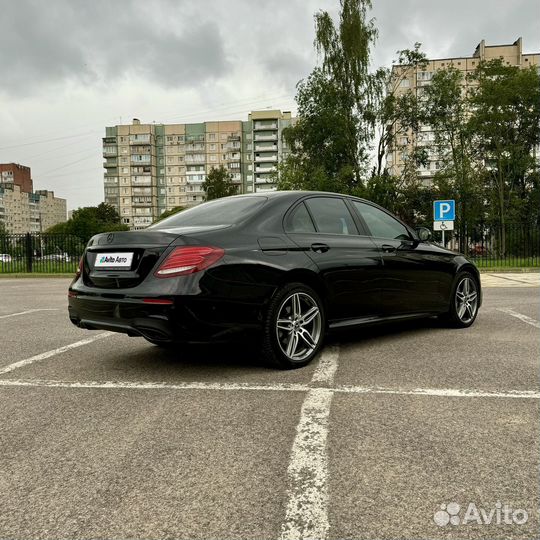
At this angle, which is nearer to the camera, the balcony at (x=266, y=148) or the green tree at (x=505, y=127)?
the green tree at (x=505, y=127)

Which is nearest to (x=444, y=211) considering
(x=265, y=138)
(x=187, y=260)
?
(x=187, y=260)

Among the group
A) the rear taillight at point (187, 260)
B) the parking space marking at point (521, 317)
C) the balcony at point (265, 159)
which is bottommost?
the parking space marking at point (521, 317)

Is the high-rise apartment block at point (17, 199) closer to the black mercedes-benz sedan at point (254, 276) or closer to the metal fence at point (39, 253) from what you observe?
the metal fence at point (39, 253)

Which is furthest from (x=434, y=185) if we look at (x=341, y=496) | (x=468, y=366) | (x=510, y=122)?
(x=341, y=496)

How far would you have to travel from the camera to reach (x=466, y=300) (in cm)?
673

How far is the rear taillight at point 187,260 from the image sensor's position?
4.09m

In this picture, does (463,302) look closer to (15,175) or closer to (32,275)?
(32,275)

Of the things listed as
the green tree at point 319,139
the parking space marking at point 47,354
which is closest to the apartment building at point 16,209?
the green tree at point 319,139

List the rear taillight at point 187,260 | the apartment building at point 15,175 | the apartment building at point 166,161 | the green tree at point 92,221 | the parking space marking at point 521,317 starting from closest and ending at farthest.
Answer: the rear taillight at point 187,260
the parking space marking at point 521,317
the green tree at point 92,221
the apartment building at point 166,161
the apartment building at point 15,175

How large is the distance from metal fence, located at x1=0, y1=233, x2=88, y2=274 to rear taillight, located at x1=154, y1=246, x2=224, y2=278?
1995 centimetres

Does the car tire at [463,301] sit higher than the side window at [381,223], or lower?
lower

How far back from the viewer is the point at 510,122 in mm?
37781

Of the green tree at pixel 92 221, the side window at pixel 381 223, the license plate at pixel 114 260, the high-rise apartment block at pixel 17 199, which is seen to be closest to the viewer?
the license plate at pixel 114 260

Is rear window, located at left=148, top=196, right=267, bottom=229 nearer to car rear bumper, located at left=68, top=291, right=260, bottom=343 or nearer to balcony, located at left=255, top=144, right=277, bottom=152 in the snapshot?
car rear bumper, located at left=68, top=291, right=260, bottom=343
